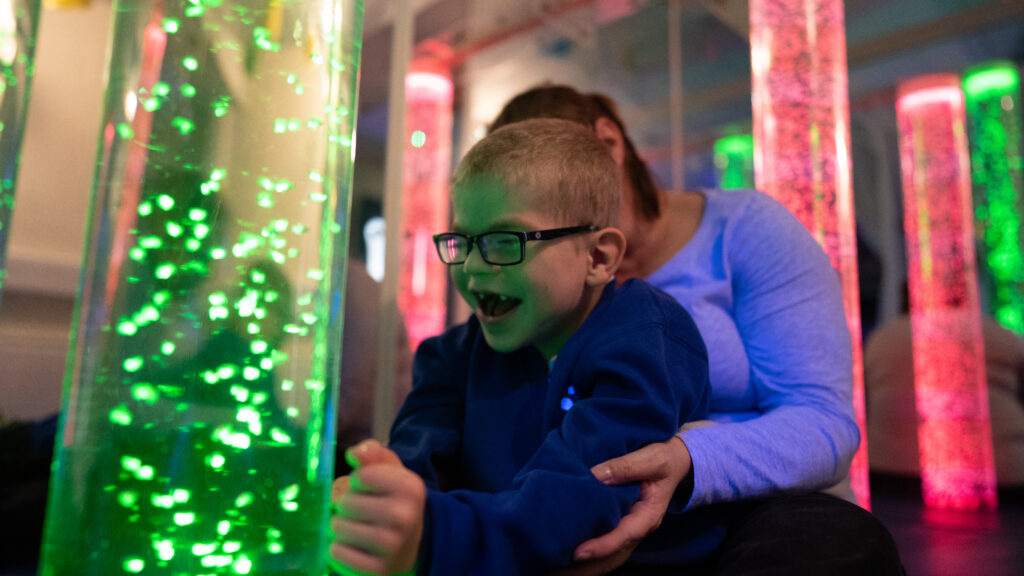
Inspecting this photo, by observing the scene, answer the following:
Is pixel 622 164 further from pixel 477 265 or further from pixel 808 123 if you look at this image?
pixel 808 123

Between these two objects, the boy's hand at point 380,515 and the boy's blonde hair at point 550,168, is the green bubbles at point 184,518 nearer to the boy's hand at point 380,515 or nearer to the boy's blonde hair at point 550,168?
the boy's hand at point 380,515

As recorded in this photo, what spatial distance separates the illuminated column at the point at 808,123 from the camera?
215 centimetres

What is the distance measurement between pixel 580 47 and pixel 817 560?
12.3 feet

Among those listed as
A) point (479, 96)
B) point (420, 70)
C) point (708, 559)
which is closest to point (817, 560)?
point (708, 559)

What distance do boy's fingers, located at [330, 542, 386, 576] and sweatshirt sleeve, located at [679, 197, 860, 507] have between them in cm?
40

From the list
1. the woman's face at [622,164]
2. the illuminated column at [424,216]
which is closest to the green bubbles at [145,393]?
the woman's face at [622,164]

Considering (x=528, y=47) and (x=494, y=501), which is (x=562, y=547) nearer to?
(x=494, y=501)

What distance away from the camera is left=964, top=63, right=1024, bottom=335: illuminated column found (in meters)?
3.83

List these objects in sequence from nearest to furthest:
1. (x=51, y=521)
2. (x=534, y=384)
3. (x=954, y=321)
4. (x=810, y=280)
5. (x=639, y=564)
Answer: (x=51, y=521) < (x=639, y=564) < (x=534, y=384) < (x=810, y=280) < (x=954, y=321)

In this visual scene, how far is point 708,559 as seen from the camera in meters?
0.87

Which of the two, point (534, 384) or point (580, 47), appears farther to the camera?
point (580, 47)

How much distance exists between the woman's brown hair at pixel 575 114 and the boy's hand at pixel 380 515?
2.62 ft

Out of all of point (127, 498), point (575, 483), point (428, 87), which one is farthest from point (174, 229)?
point (428, 87)

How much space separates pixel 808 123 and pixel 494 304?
1736 millimetres
